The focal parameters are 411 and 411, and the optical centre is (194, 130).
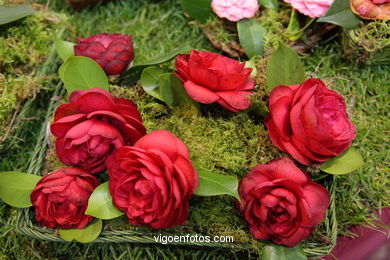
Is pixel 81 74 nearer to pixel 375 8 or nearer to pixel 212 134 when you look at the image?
pixel 212 134

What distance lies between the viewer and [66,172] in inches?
33.7

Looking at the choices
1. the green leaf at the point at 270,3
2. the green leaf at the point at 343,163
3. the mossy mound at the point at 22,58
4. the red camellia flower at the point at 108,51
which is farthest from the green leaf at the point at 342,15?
the mossy mound at the point at 22,58

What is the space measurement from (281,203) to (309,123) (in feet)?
0.52

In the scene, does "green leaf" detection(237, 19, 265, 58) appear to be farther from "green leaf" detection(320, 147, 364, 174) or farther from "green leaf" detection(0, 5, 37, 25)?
"green leaf" detection(0, 5, 37, 25)

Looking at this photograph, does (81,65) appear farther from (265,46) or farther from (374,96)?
(374,96)

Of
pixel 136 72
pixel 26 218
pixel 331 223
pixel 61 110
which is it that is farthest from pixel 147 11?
pixel 331 223

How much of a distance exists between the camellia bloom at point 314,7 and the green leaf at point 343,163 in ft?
1.33

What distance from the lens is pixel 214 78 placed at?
84 cm

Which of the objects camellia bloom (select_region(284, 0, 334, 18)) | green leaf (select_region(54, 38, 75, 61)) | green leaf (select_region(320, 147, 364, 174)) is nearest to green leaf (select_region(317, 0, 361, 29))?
camellia bloom (select_region(284, 0, 334, 18))

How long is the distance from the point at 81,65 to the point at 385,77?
2.78 feet

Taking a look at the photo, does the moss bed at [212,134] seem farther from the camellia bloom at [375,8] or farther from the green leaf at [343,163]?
the camellia bloom at [375,8]

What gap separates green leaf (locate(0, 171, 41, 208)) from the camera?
91 cm

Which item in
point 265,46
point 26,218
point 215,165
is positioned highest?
point 265,46

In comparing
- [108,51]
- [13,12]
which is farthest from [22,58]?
[108,51]
